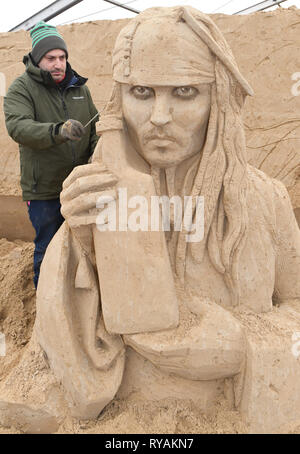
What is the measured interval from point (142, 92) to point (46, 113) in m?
1.29

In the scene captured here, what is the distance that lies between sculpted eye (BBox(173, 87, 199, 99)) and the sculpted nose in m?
0.05

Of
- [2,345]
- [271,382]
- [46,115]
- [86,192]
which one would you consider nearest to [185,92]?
[86,192]

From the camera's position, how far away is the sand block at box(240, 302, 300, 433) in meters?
1.54

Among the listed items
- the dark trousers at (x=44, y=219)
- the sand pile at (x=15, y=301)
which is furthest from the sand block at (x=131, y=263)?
the dark trousers at (x=44, y=219)

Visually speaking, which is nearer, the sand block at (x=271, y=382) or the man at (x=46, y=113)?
the sand block at (x=271, y=382)

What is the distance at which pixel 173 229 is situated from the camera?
1672mm

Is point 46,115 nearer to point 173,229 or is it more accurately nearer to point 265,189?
point 173,229

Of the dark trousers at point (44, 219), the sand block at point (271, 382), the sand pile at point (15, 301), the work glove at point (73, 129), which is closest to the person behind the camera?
the sand block at point (271, 382)

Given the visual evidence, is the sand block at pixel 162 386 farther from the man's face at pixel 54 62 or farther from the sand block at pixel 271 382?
the man's face at pixel 54 62

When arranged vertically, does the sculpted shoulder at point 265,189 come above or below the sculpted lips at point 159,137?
below

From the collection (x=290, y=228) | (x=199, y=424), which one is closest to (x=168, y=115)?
(x=290, y=228)

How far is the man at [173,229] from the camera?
1.47 meters

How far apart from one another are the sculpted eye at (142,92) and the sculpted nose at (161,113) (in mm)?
43
